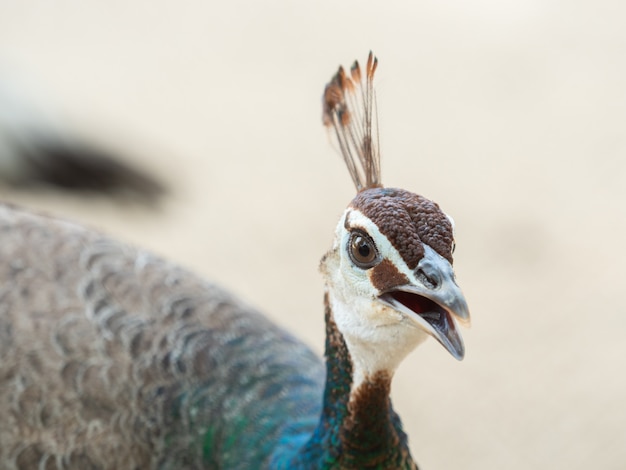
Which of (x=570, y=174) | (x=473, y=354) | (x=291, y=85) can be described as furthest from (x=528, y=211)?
(x=291, y=85)

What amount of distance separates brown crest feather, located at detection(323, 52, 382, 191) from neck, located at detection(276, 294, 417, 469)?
256mm

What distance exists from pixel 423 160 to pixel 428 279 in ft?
11.2

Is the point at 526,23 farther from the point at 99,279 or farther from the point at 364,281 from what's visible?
the point at 364,281

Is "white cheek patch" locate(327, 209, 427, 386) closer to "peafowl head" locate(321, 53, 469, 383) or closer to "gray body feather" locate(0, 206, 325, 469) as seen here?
"peafowl head" locate(321, 53, 469, 383)

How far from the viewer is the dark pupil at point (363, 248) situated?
55.5 inches

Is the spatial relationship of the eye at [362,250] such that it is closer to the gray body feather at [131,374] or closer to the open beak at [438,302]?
the open beak at [438,302]

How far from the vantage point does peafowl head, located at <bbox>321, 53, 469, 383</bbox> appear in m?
1.32

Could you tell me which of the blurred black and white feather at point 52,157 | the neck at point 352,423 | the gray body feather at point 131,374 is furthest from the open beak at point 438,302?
the blurred black and white feather at point 52,157

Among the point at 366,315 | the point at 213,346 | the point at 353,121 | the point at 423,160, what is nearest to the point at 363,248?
the point at 366,315

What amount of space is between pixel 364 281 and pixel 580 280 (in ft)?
8.76

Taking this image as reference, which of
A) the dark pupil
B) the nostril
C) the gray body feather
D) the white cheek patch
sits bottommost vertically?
the gray body feather

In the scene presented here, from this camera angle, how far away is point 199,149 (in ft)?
15.7

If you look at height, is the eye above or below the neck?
above

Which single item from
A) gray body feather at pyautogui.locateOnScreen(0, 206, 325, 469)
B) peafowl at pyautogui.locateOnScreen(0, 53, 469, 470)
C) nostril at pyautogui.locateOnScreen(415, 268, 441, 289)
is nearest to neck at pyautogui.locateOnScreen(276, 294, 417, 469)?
peafowl at pyautogui.locateOnScreen(0, 53, 469, 470)
